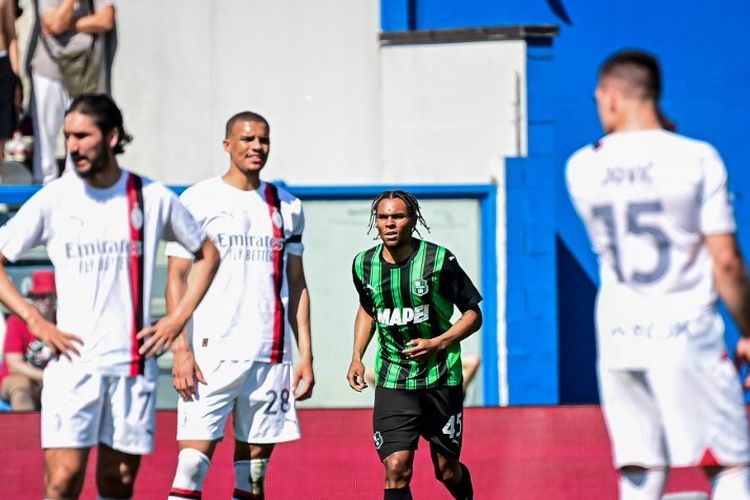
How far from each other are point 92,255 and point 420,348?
2.00 meters

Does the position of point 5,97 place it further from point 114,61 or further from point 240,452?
point 240,452

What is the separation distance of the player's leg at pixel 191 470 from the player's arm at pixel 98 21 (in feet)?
19.4

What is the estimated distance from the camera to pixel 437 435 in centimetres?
711

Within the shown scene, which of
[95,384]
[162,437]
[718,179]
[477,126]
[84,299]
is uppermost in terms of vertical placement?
[477,126]

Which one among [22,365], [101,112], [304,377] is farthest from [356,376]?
[22,365]

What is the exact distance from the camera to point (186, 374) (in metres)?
6.42

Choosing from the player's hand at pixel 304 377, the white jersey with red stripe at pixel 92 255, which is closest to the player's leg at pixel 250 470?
the player's hand at pixel 304 377

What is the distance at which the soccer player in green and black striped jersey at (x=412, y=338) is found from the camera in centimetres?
699

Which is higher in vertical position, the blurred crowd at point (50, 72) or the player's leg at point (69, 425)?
the blurred crowd at point (50, 72)

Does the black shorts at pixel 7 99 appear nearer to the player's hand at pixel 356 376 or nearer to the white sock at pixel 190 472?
the player's hand at pixel 356 376

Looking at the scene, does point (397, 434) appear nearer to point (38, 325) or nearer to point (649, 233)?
point (38, 325)

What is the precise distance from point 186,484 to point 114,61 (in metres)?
7.53

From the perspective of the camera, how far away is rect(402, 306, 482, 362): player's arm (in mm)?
6863

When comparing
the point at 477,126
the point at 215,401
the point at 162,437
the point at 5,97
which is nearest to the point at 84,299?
the point at 215,401
